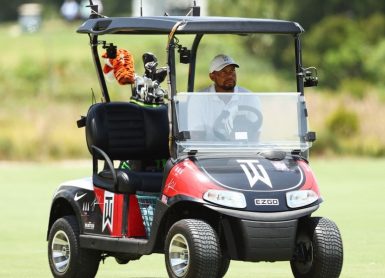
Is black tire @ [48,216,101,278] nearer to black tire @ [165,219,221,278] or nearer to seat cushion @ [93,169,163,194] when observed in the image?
seat cushion @ [93,169,163,194]

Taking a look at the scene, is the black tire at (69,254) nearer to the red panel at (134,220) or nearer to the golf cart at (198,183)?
the golf cart at (198,183)

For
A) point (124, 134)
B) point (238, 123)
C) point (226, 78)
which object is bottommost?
point (124, 134)

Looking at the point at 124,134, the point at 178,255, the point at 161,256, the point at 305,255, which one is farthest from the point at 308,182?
the point at 161,256

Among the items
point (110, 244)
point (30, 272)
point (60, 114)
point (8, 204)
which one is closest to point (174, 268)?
point (110, 244)

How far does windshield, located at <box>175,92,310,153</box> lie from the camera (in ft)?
32.8

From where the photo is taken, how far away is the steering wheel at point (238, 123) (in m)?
10.1

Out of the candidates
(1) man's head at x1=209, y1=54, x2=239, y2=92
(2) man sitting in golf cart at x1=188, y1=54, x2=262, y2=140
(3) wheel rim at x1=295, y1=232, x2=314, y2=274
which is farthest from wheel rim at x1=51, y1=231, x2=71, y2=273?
Answer: (3) wheel rim at x1=295, y1=232, x2=314, y2=274

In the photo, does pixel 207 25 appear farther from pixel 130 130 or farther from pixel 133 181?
pixel 130 130

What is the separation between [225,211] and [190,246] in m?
0.32

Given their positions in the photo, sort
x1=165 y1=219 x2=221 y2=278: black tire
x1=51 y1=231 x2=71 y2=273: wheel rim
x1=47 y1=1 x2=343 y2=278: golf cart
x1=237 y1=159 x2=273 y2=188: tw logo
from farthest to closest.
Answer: x1=51 y1=231 x2=71 y2=273: wheel rim
x1=237 y1=159 x2=273 y2=188: tw logo
x1=47 y1=1 x2=343 y2=278: golf cart
x1=165 y1=219 x2=221 y2=278: black tire

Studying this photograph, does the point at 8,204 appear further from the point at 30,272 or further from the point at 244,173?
the point at 244,173

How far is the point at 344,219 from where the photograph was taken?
17266 mm

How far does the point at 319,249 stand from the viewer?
965cm

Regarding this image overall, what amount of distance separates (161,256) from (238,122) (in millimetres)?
3658
